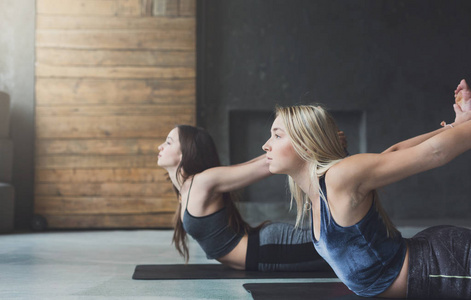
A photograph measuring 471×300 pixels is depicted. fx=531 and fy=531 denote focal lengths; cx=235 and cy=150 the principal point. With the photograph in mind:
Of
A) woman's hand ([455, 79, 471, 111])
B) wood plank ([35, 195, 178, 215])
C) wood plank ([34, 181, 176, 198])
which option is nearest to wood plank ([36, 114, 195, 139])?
wood plank ([34, 181, 176, 198])

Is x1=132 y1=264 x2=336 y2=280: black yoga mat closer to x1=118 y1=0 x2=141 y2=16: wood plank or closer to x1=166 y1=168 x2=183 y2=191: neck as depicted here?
x1=166 y1=168 x2=183 y2=191: neck

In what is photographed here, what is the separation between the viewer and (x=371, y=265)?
1776 millimetres

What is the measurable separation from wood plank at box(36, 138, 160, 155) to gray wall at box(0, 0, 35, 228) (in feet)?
0.80

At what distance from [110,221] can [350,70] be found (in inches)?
118

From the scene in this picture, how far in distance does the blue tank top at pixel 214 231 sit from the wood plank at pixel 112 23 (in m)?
3.19

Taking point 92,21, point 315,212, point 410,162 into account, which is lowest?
point 315,212

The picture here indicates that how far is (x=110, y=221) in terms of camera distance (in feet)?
17.4

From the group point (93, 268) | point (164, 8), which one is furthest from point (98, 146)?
point (93, 268)

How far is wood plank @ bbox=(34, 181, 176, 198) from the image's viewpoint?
17.3ft

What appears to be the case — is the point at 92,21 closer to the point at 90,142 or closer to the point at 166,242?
the point at 90,142

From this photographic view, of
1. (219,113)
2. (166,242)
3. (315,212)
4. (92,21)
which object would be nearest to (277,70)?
(219,113)

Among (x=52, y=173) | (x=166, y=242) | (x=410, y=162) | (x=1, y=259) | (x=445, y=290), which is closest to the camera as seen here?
(x=410, y=162)

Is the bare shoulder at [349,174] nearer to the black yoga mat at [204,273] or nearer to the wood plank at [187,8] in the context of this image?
the black yoga mat at [204,273]

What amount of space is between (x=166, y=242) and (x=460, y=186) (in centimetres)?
347
